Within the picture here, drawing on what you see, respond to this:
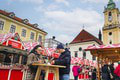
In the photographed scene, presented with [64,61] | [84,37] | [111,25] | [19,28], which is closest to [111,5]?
[111,25]

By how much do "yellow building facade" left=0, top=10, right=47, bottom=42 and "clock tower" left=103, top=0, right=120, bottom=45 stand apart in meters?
19.5

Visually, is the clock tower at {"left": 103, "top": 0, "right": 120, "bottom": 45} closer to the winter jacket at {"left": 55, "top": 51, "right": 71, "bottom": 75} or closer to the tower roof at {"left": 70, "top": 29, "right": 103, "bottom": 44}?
the tower roof at {"left": 70, "top": 29, "right": 103, "bottom": 44}

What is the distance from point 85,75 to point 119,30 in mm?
24330

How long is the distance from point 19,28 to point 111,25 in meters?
27.3

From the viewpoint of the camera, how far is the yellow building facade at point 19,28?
21050 mm

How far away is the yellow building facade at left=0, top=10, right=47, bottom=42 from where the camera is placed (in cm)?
2105

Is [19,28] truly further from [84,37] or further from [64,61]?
[64,61]

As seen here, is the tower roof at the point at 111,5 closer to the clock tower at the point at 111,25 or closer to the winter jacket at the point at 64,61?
the clock tower at the point at 111,25

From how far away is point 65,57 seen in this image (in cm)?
391

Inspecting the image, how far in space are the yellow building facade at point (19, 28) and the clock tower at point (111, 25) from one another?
19.5 m

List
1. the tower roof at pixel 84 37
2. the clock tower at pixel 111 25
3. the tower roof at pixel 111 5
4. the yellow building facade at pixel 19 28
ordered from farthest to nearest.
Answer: the tower roof at pixel 111 5 < the clock tower at pixel 111 25 < the tower roof at pixel 84 37 < the yellow building facade at pixel 19 28

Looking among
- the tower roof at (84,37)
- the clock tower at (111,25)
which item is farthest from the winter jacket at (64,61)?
the clock tower at (111,25)

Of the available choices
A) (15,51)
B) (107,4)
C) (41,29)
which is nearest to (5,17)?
(41,29)

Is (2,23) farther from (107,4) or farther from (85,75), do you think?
(107,4)
